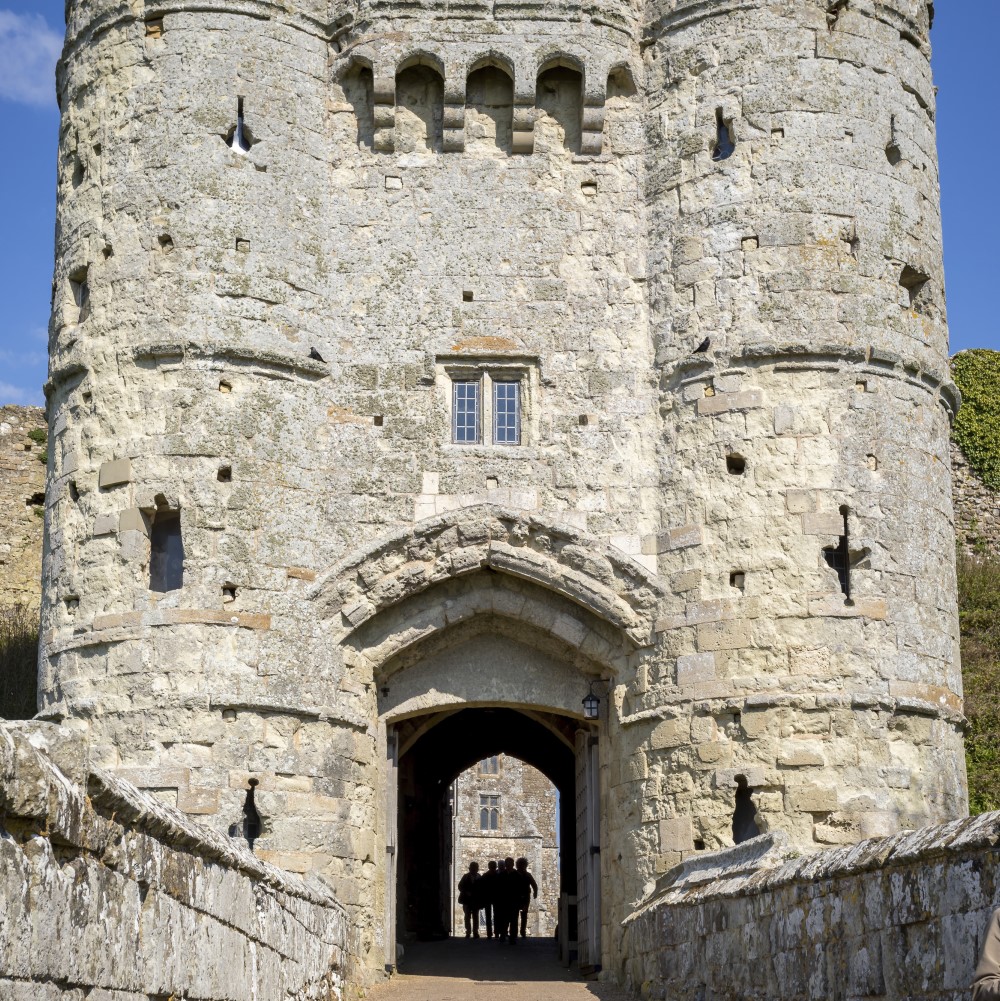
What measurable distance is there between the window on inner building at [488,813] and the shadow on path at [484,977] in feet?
63.9

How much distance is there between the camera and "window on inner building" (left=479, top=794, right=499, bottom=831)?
3981cm

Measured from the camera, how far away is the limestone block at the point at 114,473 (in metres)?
14.9

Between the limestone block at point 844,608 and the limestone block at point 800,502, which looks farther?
the limestone block at point 800,502

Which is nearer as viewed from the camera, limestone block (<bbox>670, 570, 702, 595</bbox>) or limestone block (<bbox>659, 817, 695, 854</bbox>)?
limestone block (<bbox>659, 817, 695, 854</bbox>)

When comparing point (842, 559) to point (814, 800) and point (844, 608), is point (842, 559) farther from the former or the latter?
point (814, 800)

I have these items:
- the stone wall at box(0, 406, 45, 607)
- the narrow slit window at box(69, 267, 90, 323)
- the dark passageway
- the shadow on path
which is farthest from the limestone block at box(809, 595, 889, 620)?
the stone wall at box(0, 406, 45, 607)

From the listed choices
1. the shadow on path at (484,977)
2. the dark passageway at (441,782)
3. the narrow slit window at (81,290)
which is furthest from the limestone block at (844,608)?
the narrow slit window at (81,290)

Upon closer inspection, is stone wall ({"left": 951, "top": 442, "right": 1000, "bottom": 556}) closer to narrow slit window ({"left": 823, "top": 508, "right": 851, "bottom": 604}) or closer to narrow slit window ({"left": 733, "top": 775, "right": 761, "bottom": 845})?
narrow slit window ({"left": 823, "top": 508, "right": 851, "bottom": 604})

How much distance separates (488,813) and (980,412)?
20469 millimetres

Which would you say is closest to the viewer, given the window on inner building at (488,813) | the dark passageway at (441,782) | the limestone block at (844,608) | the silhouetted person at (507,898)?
the limestone block at (844,608)

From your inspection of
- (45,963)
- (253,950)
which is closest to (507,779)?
(253,950)

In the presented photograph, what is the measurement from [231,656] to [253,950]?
6.28m

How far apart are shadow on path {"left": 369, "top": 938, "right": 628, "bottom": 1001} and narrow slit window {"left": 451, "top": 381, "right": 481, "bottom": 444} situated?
483cm

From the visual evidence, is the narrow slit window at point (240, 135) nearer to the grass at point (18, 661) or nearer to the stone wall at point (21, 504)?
the grass at point (18, 661)
